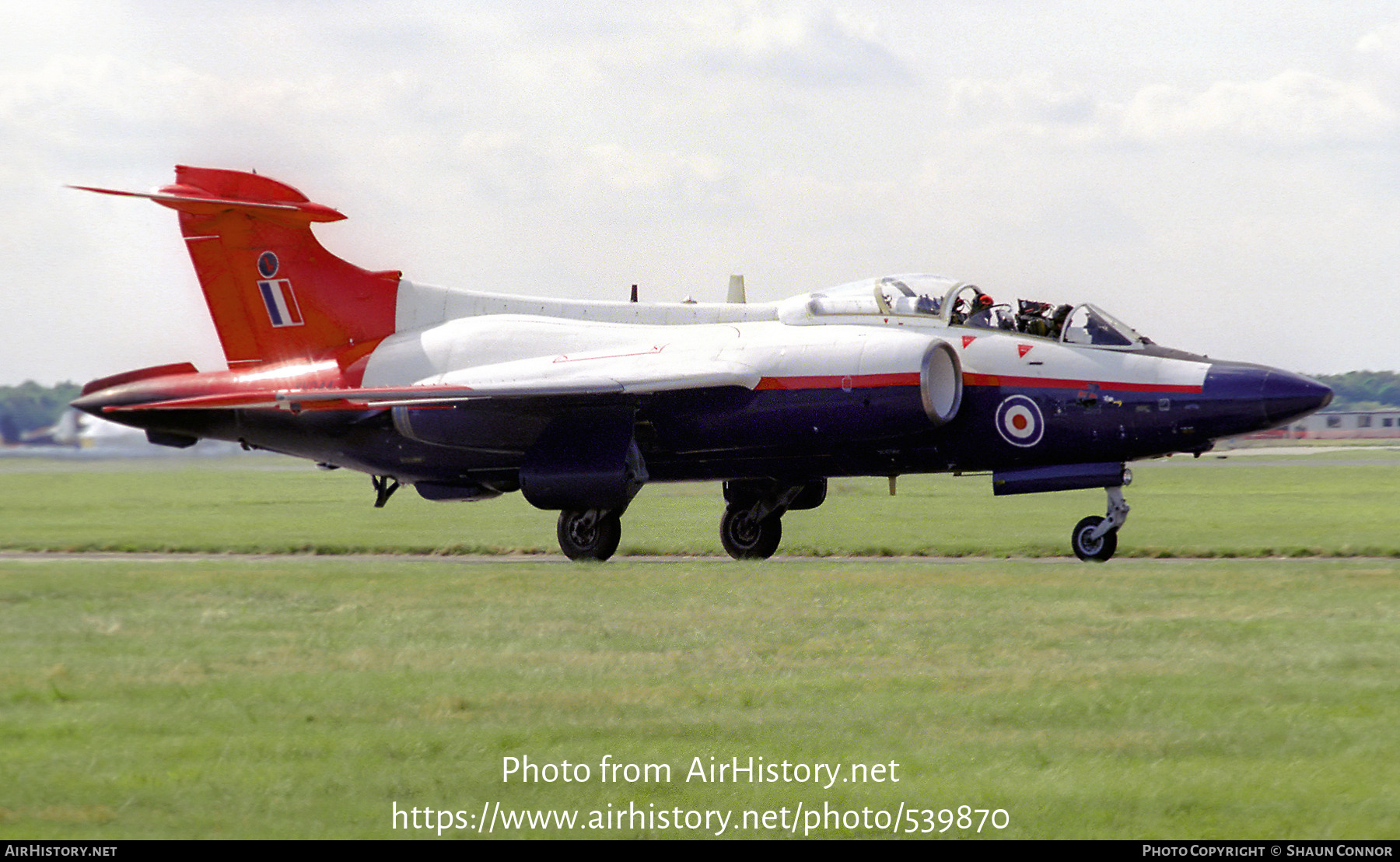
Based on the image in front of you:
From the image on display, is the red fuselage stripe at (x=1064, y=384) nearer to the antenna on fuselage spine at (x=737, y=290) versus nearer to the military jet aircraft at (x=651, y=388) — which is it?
the military jet aircraft at (x=651, y=388)

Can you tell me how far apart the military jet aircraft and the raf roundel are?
2cm

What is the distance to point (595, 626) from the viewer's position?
12.1 meters

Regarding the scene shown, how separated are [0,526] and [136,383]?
7074 millimetres

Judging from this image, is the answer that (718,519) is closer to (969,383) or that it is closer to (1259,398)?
(969,383)

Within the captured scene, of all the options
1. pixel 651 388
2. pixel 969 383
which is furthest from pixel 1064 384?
pixel 651 388

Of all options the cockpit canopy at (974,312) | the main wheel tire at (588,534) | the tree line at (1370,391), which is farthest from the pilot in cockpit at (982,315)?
the tree line at (1370,391)

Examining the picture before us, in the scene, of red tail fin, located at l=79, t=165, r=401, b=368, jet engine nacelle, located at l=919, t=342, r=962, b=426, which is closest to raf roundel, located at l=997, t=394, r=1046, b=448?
jet engine nacelle, located at l=919, t=342, r=962, b=426

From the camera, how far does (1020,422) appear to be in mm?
16891

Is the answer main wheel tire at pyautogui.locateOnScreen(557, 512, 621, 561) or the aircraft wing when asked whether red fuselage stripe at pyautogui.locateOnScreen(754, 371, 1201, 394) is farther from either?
main wheel tire at pyautogui.locateOnScreen(557, 512, 621, 561)

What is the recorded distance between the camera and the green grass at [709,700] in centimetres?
686

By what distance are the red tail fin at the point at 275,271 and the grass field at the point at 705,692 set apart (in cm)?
350

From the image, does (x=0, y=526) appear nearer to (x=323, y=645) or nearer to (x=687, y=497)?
(x=687, y=497)
